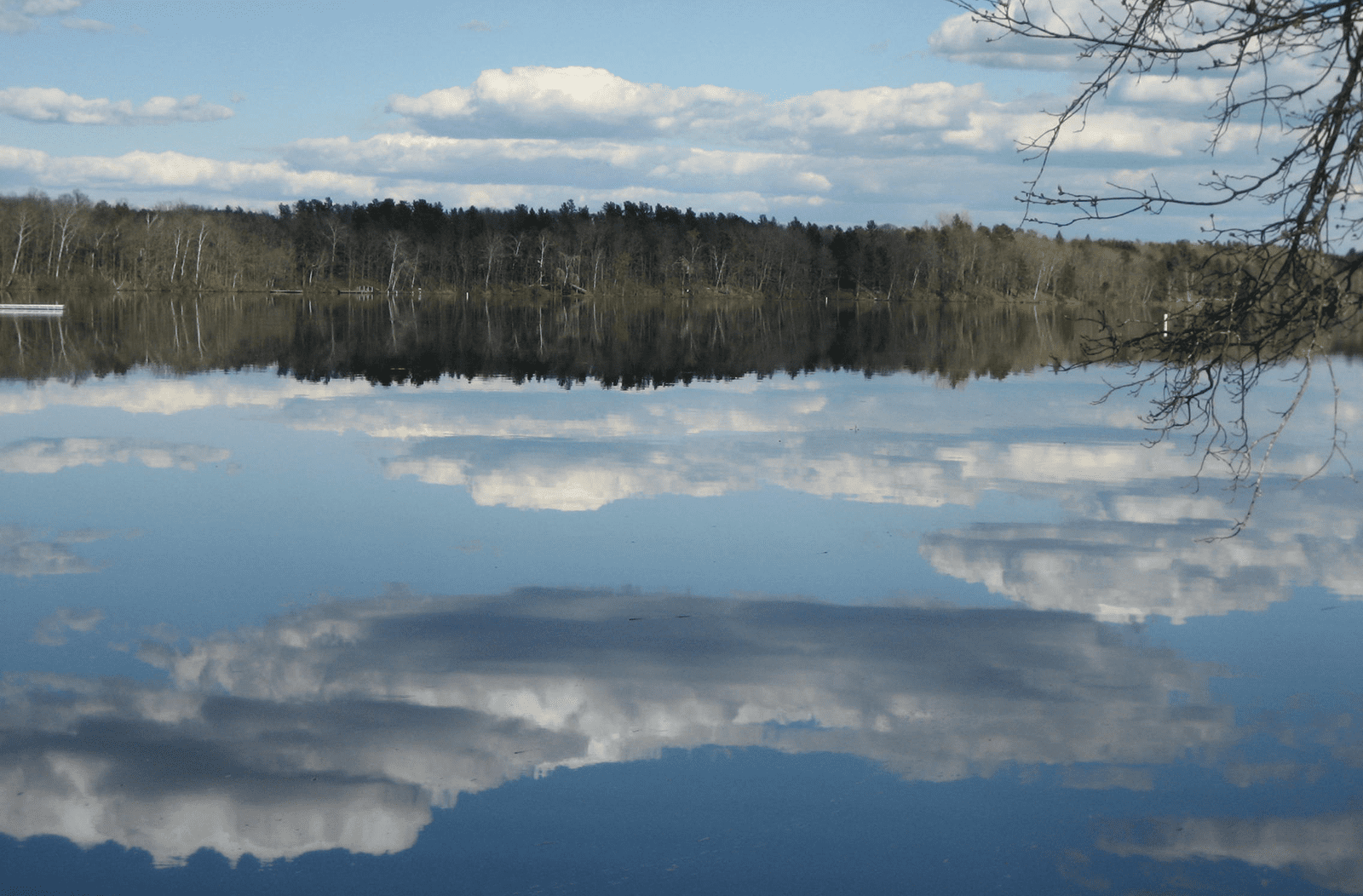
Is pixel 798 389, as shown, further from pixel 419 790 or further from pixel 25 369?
pixel 419 790

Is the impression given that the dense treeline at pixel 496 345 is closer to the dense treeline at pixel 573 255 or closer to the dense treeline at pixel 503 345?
the dense treeline at pixel 503 345

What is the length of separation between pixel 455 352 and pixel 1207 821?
122 feet

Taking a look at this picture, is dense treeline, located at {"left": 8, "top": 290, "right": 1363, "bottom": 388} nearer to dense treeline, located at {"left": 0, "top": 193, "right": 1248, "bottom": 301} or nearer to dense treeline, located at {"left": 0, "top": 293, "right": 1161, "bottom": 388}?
dense treeline, located at {"left": 0, "top": 293, "right": 1161, "bottom": 388}

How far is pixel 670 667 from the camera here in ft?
28.7

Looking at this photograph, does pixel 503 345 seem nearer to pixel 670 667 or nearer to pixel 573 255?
pixel 670 667

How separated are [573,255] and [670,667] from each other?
14522 cm

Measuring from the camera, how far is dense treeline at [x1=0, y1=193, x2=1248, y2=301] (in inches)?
4936

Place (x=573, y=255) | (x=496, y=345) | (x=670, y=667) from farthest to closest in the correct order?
1. (x=573, y=255)
2. (x=496, y=345)
3. (x=670, y=667)

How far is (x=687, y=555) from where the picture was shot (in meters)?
12.1

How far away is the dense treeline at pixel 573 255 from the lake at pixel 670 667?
115056mm

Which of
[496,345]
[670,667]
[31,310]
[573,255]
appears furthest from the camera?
[573,255]

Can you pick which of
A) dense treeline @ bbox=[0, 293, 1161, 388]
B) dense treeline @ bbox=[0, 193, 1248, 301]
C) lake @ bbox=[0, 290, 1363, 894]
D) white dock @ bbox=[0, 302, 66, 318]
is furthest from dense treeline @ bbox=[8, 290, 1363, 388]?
dense treeline @ bbox=[0, 193, 1248, 301]

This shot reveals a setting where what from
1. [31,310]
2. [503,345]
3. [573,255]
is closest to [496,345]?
[503,345]

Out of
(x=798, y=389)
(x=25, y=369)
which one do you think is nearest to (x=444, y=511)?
(x=798, y=389)
